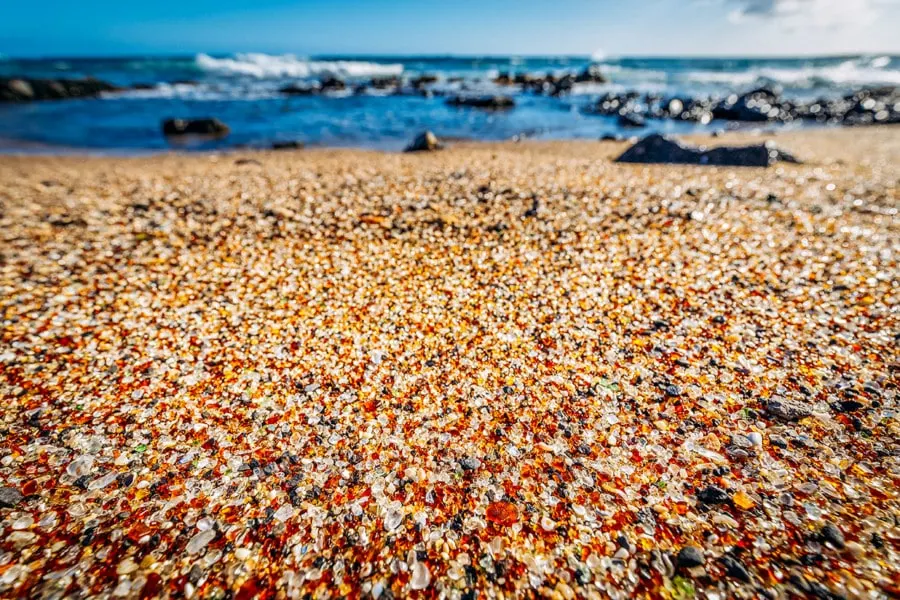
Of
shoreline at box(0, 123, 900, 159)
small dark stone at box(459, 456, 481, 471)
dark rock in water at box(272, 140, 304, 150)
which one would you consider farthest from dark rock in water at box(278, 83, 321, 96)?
small dark stone at box(459, 456, 481, 471)

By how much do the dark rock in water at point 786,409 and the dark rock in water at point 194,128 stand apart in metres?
22.0

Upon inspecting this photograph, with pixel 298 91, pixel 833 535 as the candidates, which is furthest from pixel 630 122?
pixel 298 91

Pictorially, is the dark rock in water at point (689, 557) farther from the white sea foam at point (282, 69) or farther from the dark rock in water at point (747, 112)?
the white sea foam at point (282, 69)

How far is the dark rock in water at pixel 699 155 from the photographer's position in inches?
440

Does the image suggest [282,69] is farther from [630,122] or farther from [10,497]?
[10,497]

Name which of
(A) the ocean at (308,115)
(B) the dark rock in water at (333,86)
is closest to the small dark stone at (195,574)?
(A) the ocean at (308,115)

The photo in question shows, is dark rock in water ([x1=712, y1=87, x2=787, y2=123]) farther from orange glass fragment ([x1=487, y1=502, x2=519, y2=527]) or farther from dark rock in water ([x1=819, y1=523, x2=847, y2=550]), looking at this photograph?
orange glass fragment ([x1=487, y1=502, x2=519, y2=527])

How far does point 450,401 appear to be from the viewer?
4125 mm

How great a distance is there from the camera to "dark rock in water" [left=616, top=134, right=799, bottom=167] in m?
11.2

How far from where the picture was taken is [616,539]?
2953mm

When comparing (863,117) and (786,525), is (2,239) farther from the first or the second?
(863,117)

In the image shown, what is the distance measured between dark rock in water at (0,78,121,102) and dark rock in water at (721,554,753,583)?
140 feet

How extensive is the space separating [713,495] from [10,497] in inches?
214

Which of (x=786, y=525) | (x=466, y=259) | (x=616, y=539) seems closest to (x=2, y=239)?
(x=466, y=259)
